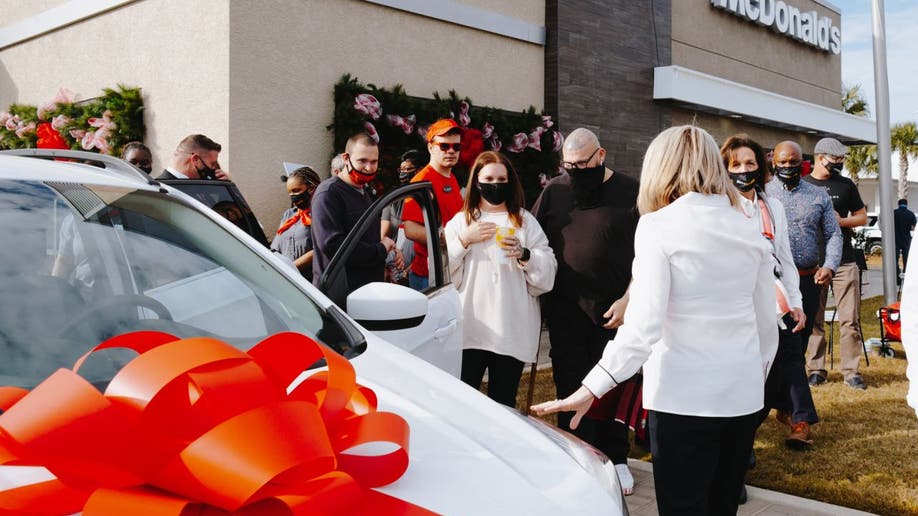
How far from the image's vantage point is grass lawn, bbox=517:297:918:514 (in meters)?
4.28

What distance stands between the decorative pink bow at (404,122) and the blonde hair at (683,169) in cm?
638

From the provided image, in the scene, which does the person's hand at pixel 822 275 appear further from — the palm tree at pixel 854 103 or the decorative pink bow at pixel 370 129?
the palm tree at pixel 854 103

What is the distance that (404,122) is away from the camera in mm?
9000

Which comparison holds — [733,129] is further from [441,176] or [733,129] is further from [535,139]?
[441,176]

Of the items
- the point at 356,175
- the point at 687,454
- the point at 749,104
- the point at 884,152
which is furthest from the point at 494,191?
the point at 749,104

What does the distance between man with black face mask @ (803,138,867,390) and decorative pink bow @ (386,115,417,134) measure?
4.24m

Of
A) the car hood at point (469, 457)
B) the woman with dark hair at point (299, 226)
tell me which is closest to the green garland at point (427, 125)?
the woman with dark hair at point (299, 226)

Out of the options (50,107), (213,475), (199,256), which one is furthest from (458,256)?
(50,107)

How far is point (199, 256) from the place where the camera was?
2.35m

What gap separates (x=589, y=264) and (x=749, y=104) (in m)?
12.1

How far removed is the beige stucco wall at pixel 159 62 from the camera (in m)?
7.96

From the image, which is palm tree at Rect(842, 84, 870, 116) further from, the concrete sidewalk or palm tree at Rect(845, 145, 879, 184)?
the concrete sidewalk

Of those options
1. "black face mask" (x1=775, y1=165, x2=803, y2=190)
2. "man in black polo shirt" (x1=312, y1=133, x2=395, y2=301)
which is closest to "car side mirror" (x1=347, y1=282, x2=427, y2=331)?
"man in black polo shirt" (x1=312, y1=133, x2=395, y2=301)

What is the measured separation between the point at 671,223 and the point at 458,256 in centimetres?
186
